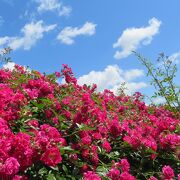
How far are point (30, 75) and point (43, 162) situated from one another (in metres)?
3.19

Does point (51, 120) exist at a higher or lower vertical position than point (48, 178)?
higher

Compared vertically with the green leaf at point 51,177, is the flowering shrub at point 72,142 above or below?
above

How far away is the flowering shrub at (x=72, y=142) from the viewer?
9.65 feet

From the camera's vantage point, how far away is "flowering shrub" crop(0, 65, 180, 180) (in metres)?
2.94

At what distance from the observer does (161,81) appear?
907cm

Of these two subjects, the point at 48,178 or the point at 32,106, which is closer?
the point at 48,178

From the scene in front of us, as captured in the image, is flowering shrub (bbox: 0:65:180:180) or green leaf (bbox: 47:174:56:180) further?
→ green leaf (bbox: 47:174:56:180)

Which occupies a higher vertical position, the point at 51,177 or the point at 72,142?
the point at 72,142

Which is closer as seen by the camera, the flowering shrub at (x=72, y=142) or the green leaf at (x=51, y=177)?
the flowering shrub at (x=72, y=142)

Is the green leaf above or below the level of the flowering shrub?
below

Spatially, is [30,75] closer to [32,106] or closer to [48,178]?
[32,106]

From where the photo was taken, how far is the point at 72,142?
A: 386 cm

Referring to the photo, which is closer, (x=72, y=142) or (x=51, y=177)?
(x=51, y=177)

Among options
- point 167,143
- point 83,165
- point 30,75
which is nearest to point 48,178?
point 83,165
